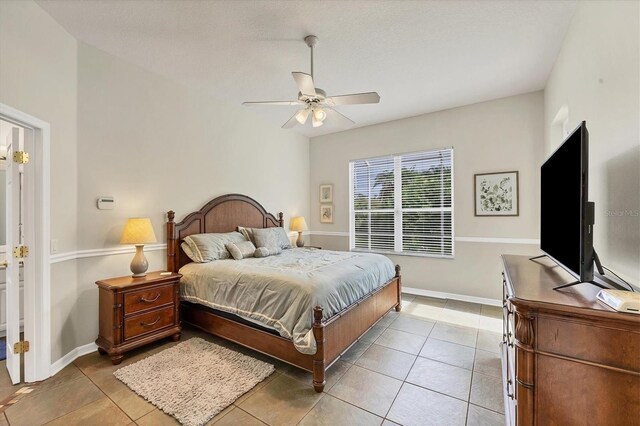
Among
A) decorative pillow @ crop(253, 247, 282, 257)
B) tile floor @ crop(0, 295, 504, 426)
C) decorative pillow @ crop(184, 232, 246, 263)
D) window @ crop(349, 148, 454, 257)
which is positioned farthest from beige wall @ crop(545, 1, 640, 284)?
decorative pillow @ crop(184, 232, 246, 263)

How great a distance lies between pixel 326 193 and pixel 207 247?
2859mm

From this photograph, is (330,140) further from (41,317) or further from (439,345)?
(41,317)

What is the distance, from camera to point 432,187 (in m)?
4.62

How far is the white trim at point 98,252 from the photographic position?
2494 mm

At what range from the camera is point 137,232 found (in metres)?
2.83

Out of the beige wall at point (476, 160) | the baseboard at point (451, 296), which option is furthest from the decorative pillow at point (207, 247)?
the baseboard at point (451, 296)

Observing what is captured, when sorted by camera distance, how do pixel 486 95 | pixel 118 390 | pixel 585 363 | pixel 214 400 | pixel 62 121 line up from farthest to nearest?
pixel 486 95 < pixel 62 121 < pixel 118 390 < pixel 214 400 < pixel 585 363

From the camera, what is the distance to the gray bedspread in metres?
2.27

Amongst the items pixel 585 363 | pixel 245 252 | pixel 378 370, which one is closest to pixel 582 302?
pixel 585 363

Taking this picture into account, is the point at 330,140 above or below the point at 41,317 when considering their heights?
above

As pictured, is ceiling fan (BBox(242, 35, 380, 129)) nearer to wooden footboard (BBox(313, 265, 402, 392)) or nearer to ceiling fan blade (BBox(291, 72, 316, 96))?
ceiling fan blade (BBox(291, 72, 316, 96))

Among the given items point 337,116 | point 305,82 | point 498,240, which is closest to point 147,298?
point 305,82

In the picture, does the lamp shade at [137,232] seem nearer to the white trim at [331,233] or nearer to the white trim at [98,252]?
the white trim at [98,252]

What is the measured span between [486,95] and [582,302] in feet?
12.0
